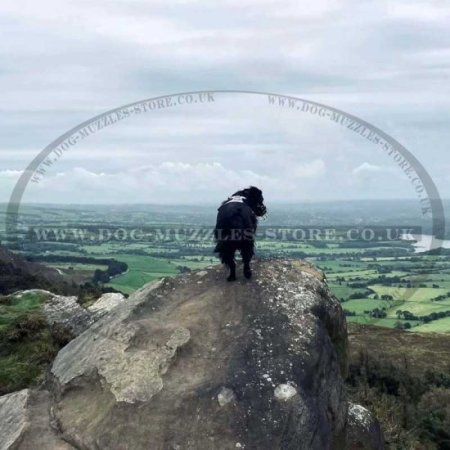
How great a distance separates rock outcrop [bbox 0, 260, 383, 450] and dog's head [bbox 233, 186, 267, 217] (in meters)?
1.41

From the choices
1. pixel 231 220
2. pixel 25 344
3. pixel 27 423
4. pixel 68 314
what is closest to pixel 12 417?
pixel 27 423

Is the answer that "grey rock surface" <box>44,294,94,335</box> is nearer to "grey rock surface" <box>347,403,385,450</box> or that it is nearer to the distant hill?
the distant hill

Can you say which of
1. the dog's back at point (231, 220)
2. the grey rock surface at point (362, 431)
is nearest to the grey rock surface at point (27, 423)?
the dog's back at point (231, 220)

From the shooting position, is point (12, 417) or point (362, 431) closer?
point (12, 417)

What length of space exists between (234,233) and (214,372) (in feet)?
11.0

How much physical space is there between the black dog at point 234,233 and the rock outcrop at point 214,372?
21.8 inches

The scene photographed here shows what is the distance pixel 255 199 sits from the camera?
1443 centimetres

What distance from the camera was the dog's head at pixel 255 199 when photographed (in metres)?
14.3

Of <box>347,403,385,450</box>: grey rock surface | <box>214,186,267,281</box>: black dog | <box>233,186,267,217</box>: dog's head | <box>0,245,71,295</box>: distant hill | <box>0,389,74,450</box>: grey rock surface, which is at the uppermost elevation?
<box>233,186,267,217</box>: dog's head

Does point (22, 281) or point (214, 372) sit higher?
point (214, 372)

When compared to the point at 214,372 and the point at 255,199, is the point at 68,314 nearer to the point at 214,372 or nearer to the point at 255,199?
the point at 255,199

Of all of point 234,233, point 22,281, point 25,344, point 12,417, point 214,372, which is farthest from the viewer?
point 22,281

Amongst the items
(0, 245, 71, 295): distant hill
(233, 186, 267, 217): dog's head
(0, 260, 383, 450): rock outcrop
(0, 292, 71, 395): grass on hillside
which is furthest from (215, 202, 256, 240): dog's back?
(0, 245, 71, 295): distant hill

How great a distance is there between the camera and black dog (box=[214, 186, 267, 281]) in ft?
42.8
